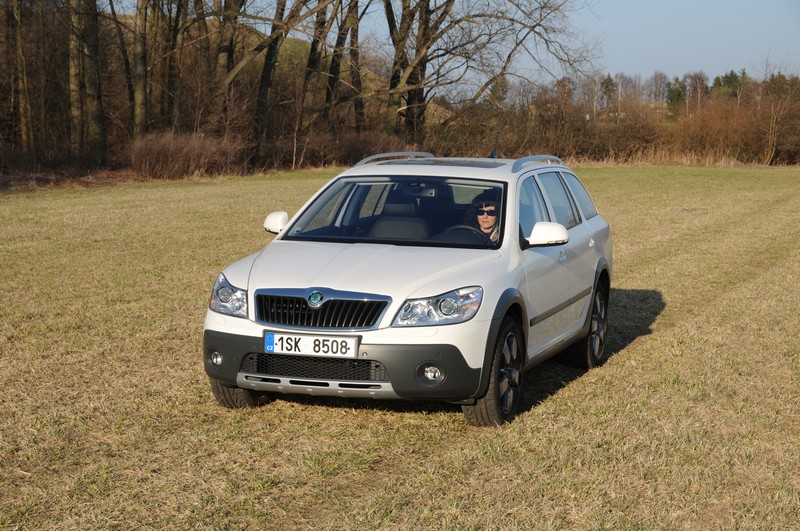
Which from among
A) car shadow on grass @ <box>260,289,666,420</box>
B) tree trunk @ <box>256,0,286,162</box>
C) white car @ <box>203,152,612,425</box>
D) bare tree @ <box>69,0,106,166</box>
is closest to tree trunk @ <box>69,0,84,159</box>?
bare tree @ <box>69,0,106,166</box>

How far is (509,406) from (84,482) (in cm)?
258

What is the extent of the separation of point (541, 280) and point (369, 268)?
137 cm

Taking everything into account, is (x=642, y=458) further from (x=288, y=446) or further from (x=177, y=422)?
(x=177, y=422)

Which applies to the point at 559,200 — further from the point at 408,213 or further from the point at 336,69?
the point at 336,69

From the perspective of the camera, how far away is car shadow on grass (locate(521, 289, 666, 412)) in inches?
313

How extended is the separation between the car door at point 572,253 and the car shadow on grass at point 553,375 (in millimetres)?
414

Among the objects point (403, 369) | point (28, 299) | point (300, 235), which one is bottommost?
point (28, 299)

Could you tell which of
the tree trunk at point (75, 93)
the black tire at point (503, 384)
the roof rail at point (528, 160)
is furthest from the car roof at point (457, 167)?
the tree trunk at point (75, 93)

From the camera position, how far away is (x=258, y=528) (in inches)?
195

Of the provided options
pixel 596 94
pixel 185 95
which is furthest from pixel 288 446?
pixel 596 94

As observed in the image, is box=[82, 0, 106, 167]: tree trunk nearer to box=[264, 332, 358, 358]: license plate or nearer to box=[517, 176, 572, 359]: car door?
box=[517, 176, 572, 359]: car door

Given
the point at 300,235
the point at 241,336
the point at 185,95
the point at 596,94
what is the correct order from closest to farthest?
the point at 241,336, the point at 300,235, the point at 185,95, the point at 596,94

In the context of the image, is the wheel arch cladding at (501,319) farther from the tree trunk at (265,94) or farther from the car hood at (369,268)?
the tree trunk at (265,94)

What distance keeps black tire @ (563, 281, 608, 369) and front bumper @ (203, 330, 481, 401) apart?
7.87ft
